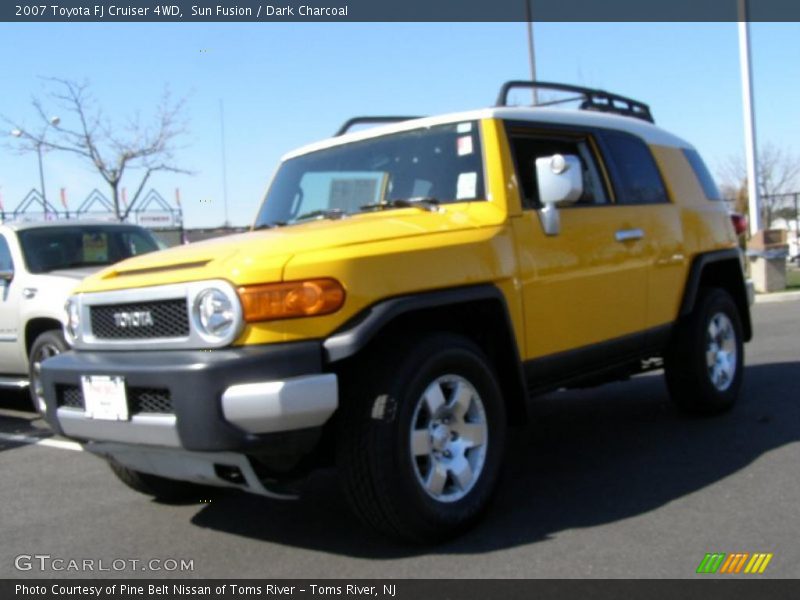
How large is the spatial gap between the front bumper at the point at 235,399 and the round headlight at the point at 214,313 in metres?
0.09

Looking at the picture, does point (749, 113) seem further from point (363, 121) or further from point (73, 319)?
point (73, 319)

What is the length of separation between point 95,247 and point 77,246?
0.17 m

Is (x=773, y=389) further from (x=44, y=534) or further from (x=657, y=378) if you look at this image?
(x=44, y=534)

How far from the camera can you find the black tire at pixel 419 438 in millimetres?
3365

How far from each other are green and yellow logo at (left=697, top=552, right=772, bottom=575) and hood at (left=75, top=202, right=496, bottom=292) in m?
1.76

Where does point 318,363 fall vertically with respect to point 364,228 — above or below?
below

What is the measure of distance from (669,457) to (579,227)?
1.45 metres

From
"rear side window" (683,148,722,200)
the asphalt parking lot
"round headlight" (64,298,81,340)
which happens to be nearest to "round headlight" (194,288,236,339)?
"round headlight" (64,298,81,340)

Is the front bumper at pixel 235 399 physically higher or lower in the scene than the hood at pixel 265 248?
lower

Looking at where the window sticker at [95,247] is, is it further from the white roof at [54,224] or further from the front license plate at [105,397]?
the front license plate at [105,397]

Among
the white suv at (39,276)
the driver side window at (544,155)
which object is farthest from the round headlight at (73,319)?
the white suv at (39,276)

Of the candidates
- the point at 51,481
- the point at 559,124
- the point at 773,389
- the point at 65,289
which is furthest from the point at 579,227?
the point at 65,289

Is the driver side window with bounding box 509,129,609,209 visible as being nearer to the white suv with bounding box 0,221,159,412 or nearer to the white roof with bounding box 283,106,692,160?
the white roof with bounding box 283,106,692,160

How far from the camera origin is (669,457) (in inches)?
191
